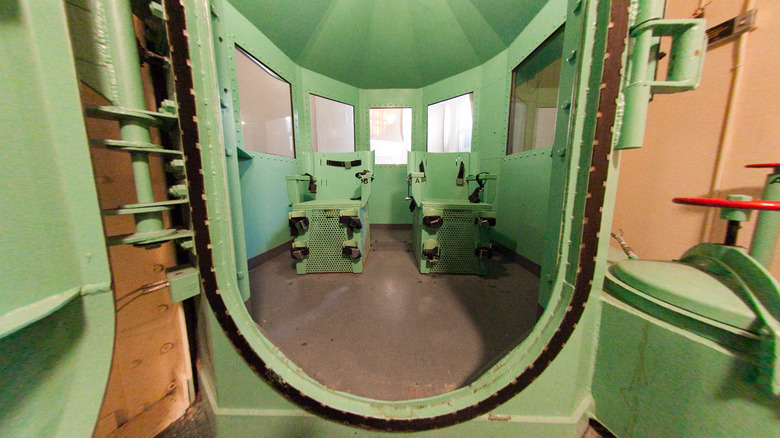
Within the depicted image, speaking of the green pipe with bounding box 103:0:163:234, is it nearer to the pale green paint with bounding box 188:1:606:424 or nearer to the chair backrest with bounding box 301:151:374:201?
the pale green paint with bounding box 188:1:606:424

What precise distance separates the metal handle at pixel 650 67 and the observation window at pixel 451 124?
9.97 ft

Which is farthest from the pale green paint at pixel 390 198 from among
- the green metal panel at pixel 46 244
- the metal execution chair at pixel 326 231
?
the green metal panel at pixel 46 244

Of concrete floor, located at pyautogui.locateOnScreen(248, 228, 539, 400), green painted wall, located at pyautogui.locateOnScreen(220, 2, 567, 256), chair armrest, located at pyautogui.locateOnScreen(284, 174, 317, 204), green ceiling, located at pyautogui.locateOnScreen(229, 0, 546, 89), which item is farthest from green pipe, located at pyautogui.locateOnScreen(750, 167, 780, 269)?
chair armrest, located at pyautogui.locateOnScreen(284, 174, 317, 204)

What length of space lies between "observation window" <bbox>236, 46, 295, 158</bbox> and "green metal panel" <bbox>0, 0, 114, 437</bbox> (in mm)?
2517

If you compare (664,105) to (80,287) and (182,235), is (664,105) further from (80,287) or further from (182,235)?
(80,287)

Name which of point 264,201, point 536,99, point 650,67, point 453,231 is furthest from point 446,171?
point 264,201

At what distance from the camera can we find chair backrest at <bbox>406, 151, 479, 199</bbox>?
296 cm

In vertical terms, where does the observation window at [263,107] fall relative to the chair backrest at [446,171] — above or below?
above

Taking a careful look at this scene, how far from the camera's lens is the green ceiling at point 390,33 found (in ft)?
8.75

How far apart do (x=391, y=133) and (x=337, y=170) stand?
205cm

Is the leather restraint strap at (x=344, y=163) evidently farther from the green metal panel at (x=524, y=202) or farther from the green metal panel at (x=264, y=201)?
the green metal panel at (x=524, y=202)

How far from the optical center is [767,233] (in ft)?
2.84

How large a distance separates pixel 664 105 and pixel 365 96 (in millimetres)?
3990

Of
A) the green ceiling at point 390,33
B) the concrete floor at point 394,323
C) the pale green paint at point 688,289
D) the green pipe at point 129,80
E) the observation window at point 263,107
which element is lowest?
Answer: the concrete floor at point 394,323
